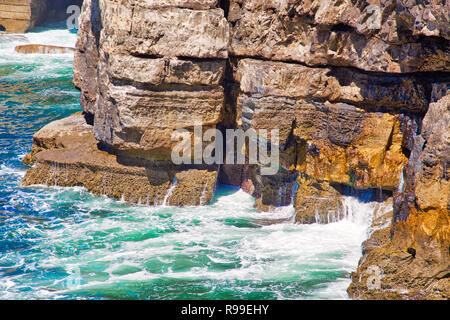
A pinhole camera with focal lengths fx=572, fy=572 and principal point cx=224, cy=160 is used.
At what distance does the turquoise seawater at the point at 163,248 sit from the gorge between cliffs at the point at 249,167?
0.04 meters

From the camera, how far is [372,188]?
12.1 meters

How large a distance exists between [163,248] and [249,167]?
12.5 feet

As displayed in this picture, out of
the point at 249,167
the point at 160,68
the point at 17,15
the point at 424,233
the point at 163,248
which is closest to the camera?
the point at 424,233

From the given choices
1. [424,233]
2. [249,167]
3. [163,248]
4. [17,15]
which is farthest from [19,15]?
[424,233]

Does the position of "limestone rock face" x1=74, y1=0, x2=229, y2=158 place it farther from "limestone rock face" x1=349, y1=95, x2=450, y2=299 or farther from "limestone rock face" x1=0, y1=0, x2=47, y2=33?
"limestone rock face" x1=0, y1=0, x2=47, y2=33

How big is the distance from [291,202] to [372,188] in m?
2.13

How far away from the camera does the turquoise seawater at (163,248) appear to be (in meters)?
10.0

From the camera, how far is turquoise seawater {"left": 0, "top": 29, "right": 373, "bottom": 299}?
1001 cm

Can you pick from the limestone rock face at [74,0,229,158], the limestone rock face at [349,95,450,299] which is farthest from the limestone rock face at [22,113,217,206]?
the limestone rock face at [349,95,450,299]

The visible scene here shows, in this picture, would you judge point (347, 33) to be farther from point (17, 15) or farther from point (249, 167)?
point (17, 15)

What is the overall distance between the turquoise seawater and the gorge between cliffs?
0.14ft

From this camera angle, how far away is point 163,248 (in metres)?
11.7

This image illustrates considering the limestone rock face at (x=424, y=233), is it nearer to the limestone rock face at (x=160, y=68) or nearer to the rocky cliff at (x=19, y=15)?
the limestone rock face at (x=160, y=68)

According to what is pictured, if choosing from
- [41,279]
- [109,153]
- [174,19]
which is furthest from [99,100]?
[41,279]
